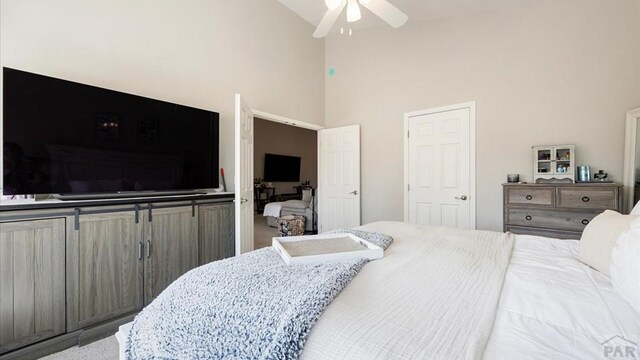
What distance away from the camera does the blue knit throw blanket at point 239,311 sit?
0.69 metres

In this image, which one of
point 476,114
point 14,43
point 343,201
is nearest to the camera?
point 14,43

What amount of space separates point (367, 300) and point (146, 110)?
2418mm

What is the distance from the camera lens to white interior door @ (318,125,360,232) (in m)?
4.25

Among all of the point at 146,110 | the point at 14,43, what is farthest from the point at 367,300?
the point at 14,43

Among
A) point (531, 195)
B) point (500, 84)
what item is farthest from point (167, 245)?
point (500, 84)

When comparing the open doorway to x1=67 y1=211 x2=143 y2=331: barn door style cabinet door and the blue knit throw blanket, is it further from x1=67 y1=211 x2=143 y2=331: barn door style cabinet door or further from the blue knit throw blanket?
the blue knit throw blanket

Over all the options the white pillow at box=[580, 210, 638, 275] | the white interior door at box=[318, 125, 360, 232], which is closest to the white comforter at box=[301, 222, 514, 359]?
the white pillow at box=[580, 210, 638, 275]

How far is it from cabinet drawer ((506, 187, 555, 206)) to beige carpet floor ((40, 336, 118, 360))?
3.58 meters

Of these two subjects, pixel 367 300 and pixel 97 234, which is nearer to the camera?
pixel 367 300

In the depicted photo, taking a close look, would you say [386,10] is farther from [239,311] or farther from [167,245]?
[167,245]

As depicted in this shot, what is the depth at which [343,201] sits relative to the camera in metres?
4.38

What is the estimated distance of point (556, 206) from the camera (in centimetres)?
261

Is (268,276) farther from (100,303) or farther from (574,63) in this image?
(574,63)

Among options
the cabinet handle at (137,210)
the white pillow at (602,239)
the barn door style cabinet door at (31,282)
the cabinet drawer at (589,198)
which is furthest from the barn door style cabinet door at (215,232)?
the cabinet drawer at (589,198)
